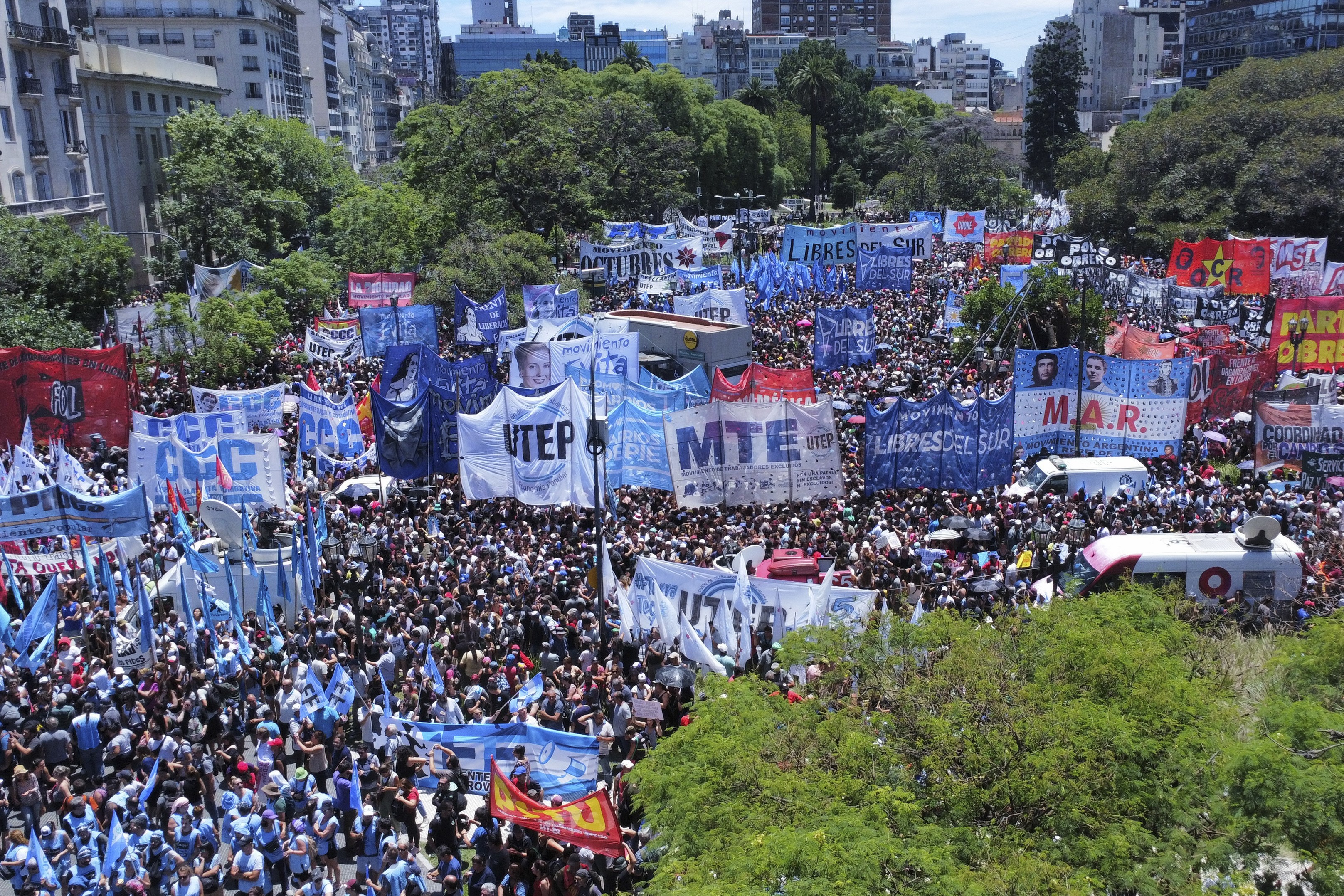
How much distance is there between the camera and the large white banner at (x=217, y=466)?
63.9 ft

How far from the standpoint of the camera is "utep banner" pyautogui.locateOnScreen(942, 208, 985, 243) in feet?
186

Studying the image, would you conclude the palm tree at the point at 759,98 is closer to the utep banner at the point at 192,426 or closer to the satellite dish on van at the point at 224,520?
the utep banner at the point at 192,426

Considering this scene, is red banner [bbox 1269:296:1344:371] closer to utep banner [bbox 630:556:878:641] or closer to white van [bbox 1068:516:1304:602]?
white van [bbox 1068:516:1304:602]

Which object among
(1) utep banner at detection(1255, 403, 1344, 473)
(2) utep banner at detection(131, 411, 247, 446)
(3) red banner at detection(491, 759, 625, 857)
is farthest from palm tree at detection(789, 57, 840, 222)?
(3) red banner at detection(491, 759, 625, 857)

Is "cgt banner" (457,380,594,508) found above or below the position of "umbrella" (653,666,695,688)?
above

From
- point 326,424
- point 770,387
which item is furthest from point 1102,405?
point 326,424

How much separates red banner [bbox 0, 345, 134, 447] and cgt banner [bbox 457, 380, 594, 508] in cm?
845

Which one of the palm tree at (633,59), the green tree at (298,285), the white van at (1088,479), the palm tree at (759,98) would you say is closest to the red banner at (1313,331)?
the white van at (1088,479)

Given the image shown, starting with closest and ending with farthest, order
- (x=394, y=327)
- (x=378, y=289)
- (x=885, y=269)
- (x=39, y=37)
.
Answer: (x=394, y=327) < (x=378, y=289) < (x=885, y=269) < (x=39, y=37)

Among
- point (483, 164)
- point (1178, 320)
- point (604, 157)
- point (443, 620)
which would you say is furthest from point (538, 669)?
point (604, 157)

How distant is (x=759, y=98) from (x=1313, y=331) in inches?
3610

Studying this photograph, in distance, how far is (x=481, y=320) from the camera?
34031 millimetres

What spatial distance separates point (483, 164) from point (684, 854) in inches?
1754

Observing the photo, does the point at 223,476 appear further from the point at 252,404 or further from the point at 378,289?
the point at 378,289
